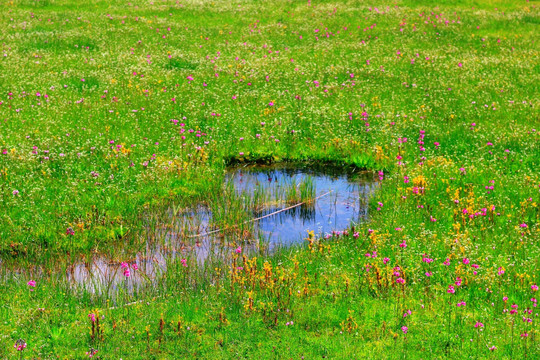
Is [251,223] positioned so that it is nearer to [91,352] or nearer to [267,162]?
[267,162]

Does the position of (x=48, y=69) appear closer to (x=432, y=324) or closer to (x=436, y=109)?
(x=436, y=109)

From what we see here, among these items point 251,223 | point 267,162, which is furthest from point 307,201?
point 267,162

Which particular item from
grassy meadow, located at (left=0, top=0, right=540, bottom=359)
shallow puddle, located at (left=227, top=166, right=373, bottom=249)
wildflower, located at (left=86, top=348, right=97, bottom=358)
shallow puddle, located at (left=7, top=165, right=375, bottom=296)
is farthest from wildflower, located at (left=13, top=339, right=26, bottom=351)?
shallow puddle, located at (left=227, top=166, right=373, bottom=249)

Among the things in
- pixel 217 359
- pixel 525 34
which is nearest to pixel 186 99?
pixel 217 359

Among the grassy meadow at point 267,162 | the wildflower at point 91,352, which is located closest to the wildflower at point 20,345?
the grassy meadow at point 267,162

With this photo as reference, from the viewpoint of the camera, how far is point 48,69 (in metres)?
17.7

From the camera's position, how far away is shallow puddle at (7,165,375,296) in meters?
8.40

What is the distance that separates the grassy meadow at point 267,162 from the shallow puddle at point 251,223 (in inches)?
5.1

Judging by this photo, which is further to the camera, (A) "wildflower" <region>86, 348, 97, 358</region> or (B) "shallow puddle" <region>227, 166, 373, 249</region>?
(B) "shallow puddle" <region>227, 166, 373, 249</region>

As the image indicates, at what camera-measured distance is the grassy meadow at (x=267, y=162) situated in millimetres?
6918

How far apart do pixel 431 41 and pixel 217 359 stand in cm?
1932

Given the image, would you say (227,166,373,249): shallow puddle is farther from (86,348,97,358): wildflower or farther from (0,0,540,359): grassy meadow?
(86,348,97,358): wildflower

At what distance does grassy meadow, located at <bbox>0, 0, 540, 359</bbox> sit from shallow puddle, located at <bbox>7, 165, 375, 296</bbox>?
0.13m

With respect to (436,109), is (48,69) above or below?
above
